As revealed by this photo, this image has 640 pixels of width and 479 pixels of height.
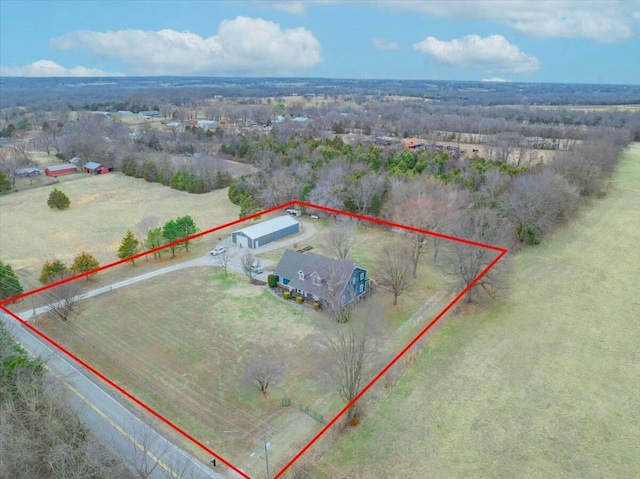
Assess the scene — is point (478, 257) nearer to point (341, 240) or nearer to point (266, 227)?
point (341, 240)

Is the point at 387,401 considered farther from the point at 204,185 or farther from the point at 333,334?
the point at 204,185

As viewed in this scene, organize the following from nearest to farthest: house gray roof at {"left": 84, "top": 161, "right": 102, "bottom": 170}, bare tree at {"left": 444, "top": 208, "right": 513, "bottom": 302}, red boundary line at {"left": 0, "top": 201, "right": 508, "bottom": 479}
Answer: red boundary line at {"left": 0, "top": 201, "right": 508, "bottom": 479} → bare tree at {"left": 444, "top": 208, "right": 513, "bottom": 302} → house gray roof at {"left": 84, "top": 161, "right": 102, "bottom": 170}

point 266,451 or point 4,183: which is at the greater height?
point 4,183

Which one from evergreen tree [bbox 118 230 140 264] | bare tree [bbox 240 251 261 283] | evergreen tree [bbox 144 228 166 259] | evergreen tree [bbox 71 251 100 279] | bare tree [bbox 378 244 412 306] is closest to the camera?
bare tree [bbox 378 244 412 306]

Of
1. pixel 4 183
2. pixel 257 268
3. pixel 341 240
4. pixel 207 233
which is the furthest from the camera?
pixel 4 183

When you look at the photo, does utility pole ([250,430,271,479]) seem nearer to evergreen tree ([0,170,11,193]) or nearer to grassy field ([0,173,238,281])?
grassy field ([0,173,238,281])

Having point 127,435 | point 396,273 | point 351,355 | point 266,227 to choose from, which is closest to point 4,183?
point 266,227

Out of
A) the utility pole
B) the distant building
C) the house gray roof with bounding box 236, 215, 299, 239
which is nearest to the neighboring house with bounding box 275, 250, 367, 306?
the house gray roof with bounding box 236, 215, 299, 239
